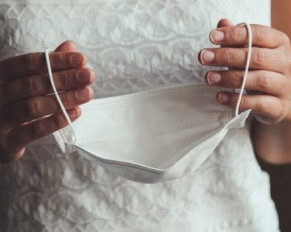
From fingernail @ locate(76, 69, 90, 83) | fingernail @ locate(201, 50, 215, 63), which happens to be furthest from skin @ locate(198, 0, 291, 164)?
fingernail @ locate(76, 69, 90, 83)

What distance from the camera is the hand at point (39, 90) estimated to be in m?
0.48

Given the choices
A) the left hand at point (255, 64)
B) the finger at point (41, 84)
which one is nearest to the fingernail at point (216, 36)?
the left hand at point (255, 64)

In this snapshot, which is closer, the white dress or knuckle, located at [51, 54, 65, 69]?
knuckle, located at [51, 54, 65, 69]

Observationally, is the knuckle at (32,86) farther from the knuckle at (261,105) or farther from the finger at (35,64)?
the knuckle at (261,105)

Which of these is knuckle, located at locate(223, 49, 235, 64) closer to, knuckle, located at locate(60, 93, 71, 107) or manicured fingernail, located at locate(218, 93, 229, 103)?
manicured fingernail, located at locate(218, 93, 229, 103)

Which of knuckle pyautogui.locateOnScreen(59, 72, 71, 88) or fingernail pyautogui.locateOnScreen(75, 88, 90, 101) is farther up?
knuckle pyautogui.locateOnScreen(59, 72, 71, 88)

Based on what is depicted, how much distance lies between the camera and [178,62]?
23.5 inches

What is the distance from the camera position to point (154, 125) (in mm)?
596

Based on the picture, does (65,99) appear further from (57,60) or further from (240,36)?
(240,36)

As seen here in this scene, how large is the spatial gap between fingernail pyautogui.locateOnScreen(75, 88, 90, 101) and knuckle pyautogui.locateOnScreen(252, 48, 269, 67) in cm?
17

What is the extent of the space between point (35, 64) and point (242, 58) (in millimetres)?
205

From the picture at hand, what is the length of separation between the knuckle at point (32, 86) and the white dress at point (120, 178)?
0.09 meters

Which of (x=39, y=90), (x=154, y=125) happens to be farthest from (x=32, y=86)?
(x=154, y=125)

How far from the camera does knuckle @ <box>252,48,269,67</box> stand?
0.52m
